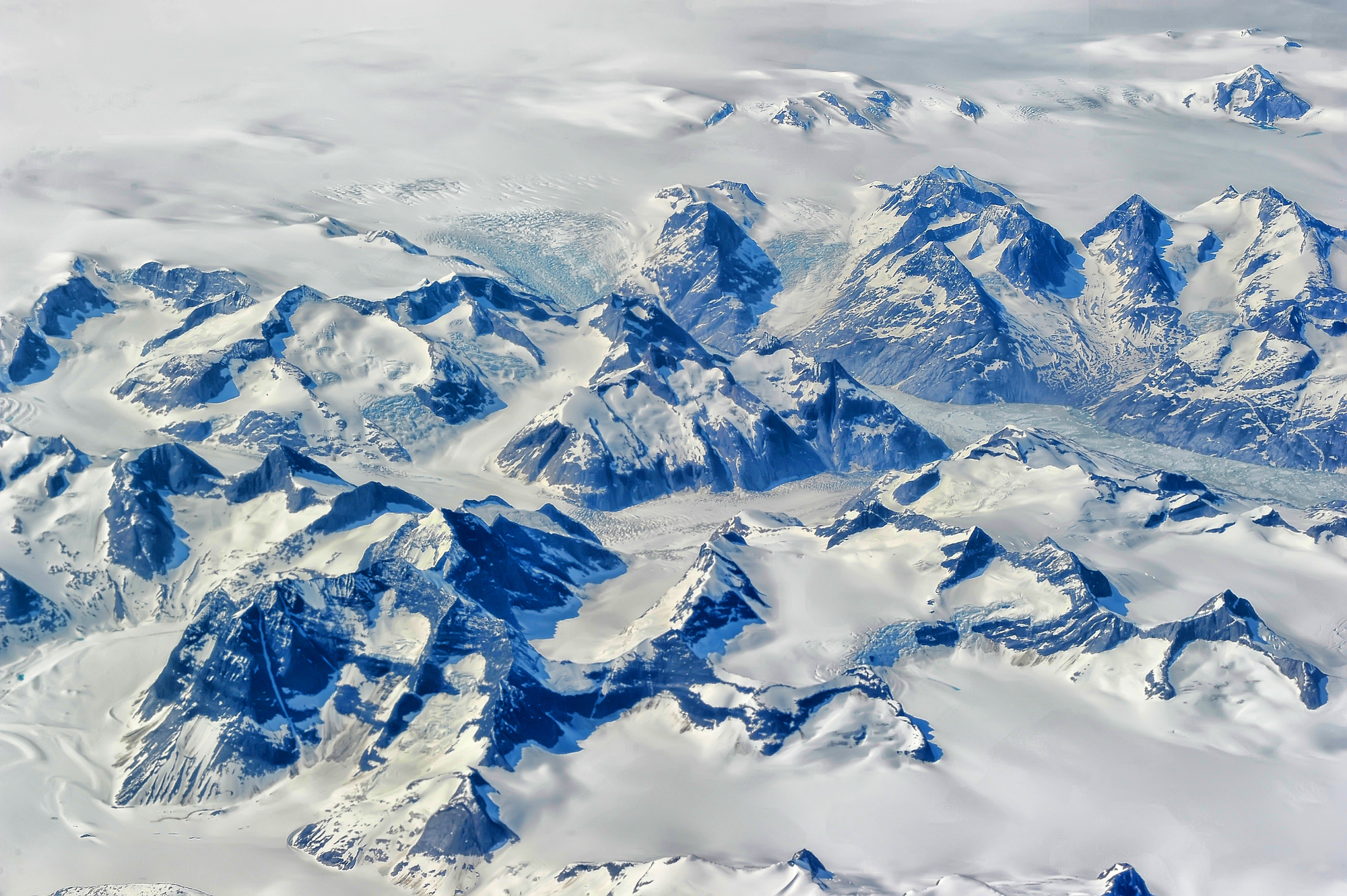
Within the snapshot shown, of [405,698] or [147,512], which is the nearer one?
[405,698]

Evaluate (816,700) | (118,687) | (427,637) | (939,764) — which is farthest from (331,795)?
(939,764)

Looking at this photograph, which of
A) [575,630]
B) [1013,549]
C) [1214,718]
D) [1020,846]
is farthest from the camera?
[1013,549]

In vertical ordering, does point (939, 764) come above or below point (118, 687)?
above

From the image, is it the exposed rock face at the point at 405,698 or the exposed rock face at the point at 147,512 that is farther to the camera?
the exposed rock face at the point at 147,512

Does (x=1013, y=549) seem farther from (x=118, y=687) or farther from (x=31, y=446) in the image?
(x=31, y=446)

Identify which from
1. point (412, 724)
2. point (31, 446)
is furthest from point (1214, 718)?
point (31, 446)

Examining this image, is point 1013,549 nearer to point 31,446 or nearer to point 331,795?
point 331,795

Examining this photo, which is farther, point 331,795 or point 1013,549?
point 1013,549

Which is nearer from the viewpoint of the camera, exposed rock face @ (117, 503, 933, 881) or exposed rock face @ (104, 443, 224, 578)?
exposed rock face @ (117, 503, 933, 881)

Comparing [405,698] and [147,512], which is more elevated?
[405,698]

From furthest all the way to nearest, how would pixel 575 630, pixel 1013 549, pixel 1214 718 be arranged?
1. pixel 1013 549
2. pixel 575 630
3. pixel 1214 718
